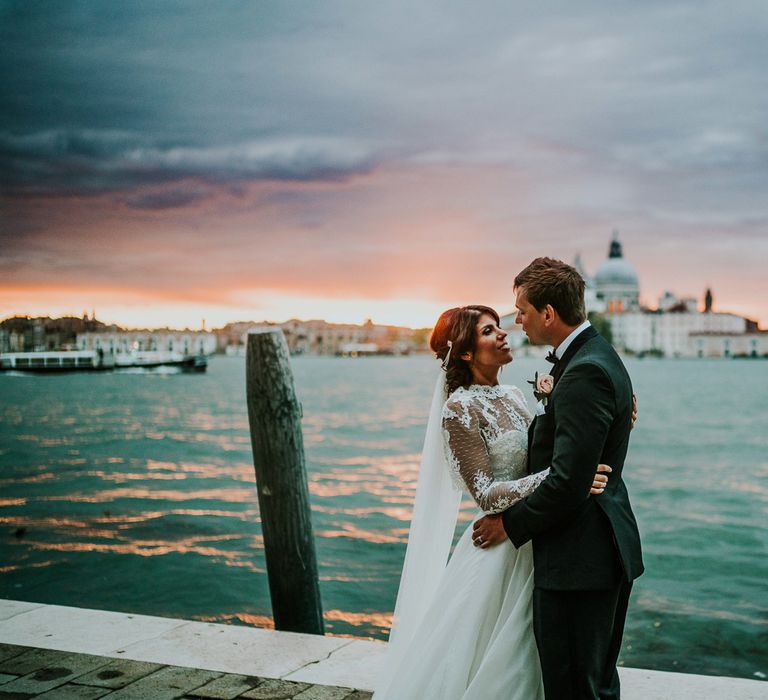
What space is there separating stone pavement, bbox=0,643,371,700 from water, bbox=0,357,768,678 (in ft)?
12.7

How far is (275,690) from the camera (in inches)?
142

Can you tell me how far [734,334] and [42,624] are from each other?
177038mm

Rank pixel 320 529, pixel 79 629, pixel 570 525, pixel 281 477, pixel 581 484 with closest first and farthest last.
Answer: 1. pixel 581 484
2. pixel 570 525
3. pixel 79 629
4. pixel 281 477
5. pixel 320 529

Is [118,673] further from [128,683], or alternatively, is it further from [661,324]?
[661,324]

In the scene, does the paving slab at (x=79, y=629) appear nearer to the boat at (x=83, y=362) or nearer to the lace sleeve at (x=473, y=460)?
the lace sleeve at (x=473, y=460)

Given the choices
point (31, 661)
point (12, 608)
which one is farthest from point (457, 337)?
point (12, 608)

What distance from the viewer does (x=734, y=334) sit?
168 m

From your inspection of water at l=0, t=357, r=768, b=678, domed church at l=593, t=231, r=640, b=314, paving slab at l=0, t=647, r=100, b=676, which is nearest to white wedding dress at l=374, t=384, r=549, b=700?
paving slab at l=0, t=647, r=100, b=676

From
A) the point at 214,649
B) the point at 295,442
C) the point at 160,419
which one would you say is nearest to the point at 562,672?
the point at 214,649

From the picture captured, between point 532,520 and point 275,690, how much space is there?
5.32ft

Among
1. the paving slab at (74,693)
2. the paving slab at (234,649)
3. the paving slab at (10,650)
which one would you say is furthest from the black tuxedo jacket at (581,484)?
the paving slab at (10,650)

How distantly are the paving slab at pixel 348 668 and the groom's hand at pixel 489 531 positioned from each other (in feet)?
3.35

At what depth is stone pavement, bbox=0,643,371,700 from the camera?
3533 millimetres

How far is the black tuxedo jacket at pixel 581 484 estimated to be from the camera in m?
2.45
